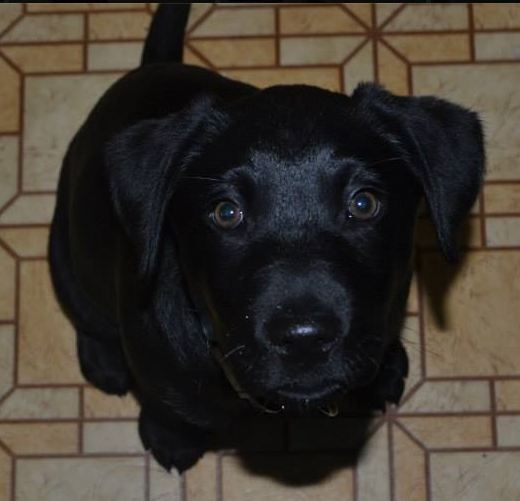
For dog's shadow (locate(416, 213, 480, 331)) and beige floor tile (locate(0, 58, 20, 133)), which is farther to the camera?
beige floor tile (locate(0, 58, 20, 133))

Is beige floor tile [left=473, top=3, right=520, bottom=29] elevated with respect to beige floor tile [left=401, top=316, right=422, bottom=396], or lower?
elevated

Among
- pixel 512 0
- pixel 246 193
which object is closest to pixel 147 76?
pixel 246 193

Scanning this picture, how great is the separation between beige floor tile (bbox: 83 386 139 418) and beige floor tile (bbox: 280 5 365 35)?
101 cm

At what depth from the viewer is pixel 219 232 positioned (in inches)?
74.8

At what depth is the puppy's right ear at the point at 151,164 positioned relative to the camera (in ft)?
6.48

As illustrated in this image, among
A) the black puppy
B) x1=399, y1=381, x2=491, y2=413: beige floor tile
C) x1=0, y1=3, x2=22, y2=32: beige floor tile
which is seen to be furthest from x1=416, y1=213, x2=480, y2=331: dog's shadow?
x1=0, y1=3, x2=22, y2=32: beige floor tile

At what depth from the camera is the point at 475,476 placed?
2611 millimetres

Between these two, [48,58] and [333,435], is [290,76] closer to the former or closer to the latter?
[48,58]

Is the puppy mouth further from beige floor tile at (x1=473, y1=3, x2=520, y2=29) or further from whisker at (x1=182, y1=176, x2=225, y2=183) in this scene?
beige floor tile at (x1=473, y1=3, x2=520, y2=29)

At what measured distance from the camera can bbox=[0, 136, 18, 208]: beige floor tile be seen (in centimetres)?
280

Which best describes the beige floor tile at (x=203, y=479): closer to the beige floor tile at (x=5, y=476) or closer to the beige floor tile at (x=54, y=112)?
the beige floor tile at (x=5, y=476)

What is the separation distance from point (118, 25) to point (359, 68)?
63 cm

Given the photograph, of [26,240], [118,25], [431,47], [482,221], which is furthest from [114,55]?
[482,221]

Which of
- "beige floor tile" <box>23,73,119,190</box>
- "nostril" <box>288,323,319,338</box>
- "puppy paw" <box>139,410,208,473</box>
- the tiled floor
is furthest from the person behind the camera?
"beige floor tile" <box>23,73,119,190</box>
